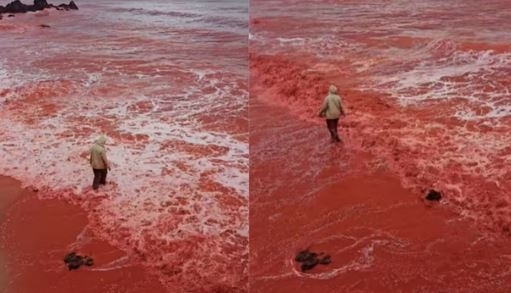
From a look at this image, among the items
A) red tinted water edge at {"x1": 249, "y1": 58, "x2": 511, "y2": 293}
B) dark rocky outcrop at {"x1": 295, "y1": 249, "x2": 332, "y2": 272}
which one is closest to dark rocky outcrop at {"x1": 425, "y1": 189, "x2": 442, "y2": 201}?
red tinted water edge at {"x1": 249, "y1": 58, "x2": 511, "y2": 293}

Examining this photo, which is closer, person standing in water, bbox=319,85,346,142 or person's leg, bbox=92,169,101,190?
person's leg, bbox=92,169,101,190

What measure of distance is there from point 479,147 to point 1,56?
246 inches

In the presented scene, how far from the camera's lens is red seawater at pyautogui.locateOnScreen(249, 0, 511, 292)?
2385mm

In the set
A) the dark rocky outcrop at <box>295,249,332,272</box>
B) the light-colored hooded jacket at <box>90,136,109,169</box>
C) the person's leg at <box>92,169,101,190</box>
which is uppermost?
the light-colored hooded jacket at <box>90,136,109,169</box>

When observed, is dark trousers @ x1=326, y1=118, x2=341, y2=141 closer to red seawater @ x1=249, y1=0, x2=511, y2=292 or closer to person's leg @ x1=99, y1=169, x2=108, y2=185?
red seawater @ x1=249, y1=0, x2=511, y2=292

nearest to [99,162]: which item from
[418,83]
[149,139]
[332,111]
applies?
[149,139]

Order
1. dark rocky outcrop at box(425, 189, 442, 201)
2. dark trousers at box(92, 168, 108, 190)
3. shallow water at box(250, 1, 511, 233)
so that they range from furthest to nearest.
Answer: dark trousers at box(92, 168, 108, 190) < shallow water at box(250, 1, 511, 233) < dark rocky outcrop at box(425, 189, 442, 201)

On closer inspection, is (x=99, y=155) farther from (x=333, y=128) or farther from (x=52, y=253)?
(x=333, y=128)

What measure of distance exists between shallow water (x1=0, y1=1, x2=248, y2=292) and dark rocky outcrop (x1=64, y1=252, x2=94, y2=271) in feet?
0.64

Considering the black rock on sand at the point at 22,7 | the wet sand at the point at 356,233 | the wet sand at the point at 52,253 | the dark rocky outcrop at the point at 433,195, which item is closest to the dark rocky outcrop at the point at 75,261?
the wet sand at the point at 52,253

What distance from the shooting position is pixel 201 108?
477 cm

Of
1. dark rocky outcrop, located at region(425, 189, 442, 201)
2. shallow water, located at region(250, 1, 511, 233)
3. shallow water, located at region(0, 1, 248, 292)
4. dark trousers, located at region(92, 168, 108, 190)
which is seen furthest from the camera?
dark trousers, located at region(92, 168, 108, 190)

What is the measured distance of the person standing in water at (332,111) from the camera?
12.1 ft

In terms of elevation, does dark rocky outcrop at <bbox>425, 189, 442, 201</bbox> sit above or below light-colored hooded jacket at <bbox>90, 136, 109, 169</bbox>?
below
